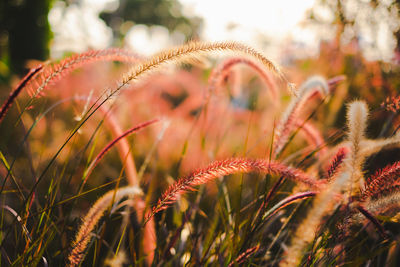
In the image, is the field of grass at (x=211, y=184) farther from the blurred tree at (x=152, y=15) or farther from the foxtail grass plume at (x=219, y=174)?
the blurred tree at (x=152, y=15)

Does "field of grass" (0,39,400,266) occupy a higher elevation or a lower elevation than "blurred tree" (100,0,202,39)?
lower

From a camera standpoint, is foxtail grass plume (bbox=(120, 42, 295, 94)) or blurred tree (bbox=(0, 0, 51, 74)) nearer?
foxtail grass plume (bbox=(120, 42, 295, 94))

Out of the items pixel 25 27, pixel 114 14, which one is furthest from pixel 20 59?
pixel 114 14

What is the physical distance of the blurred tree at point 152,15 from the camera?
34.6 metres

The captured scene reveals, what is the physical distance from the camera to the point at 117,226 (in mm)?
1995

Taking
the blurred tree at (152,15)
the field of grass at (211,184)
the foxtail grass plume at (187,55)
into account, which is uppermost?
the blurred tree at (152,15)

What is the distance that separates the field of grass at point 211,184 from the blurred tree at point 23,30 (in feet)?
30.2

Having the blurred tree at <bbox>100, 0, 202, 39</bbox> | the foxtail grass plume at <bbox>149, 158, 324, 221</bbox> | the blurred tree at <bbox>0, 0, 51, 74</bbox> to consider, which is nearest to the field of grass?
the foxtail grass plume at <bbox>149, 158, 324, 221</bbox>

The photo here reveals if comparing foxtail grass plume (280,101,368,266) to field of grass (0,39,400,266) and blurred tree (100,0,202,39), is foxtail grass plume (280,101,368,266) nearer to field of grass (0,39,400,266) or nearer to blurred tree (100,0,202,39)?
field of grass (0,39,400,266)

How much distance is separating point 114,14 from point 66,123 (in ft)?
119

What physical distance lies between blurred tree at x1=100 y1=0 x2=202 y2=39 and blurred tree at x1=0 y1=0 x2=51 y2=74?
2454cm

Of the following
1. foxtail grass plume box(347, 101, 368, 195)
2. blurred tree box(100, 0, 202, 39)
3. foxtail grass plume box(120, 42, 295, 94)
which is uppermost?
blurred tree box(100, 0, 202, 39)

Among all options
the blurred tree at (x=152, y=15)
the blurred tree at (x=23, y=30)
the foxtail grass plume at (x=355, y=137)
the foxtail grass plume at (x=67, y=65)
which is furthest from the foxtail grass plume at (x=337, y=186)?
the blurred tree at (x=152, y=15)

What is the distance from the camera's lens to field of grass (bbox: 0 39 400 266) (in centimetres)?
85
